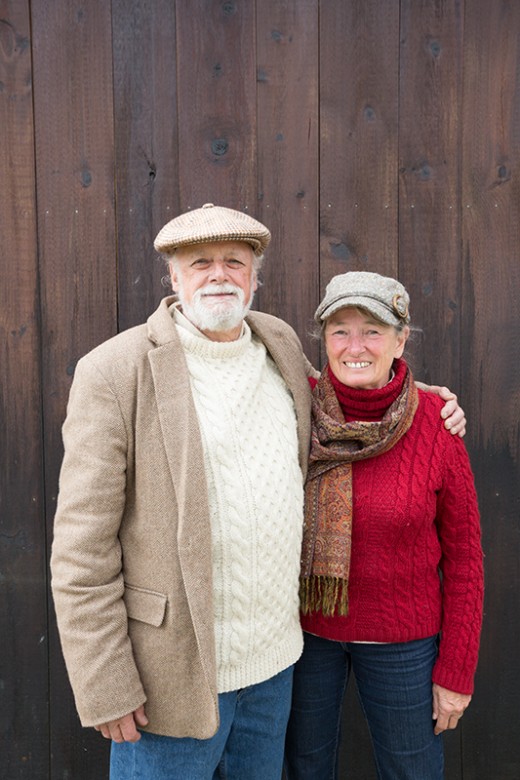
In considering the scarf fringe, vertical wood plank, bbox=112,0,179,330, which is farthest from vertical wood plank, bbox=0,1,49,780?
the scarf fringe

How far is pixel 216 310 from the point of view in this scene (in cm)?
161

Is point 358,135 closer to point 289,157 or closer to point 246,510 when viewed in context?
point 289,157

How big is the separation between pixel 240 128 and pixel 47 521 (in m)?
1.31

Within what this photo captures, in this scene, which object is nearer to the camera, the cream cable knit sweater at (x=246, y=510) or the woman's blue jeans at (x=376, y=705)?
the cream cable knit sweater at (x=246, y=510)

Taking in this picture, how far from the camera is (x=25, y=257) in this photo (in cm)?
220

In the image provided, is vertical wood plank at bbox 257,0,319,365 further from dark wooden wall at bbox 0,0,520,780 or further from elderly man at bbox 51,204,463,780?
elderly man at bbox 51,204,463,780

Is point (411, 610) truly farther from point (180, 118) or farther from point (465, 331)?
point (180, 118)

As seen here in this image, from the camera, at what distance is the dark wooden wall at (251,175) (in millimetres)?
2162

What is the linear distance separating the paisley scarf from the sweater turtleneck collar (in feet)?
0.06

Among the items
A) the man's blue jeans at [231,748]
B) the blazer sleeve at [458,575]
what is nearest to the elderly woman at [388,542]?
the blazer sleeve at [458,575]

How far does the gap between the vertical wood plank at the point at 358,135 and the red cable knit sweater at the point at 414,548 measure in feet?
1.98

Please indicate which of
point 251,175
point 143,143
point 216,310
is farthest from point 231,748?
point 143,143

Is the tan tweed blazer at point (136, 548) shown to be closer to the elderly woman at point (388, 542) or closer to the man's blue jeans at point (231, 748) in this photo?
the man's blue jeans at point (231, 748)

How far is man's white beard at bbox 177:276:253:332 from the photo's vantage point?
1.61 metres
